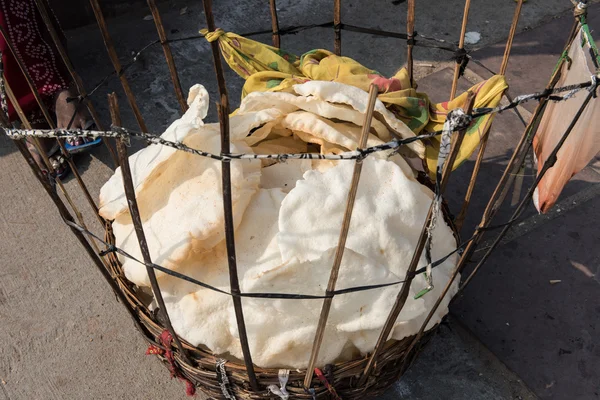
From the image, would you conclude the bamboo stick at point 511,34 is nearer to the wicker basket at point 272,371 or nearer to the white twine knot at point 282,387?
the wicker basket at point 272,371

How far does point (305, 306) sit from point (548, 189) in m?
0.55

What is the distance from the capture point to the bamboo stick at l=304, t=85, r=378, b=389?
2.16 ft

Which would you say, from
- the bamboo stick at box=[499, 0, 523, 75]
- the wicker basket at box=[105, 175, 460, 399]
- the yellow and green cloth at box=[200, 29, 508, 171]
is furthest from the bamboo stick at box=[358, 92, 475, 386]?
the bamboo stick at box=[499, 0, 523, 75]

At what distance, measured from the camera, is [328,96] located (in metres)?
1.03

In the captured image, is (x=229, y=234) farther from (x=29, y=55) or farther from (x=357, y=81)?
(x=29, y=55)

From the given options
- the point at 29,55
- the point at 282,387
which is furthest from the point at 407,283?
the point at 29,55

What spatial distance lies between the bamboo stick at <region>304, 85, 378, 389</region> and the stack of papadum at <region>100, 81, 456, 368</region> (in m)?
0.05

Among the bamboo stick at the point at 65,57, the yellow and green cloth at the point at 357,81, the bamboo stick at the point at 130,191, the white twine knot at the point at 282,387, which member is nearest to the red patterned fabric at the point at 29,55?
the bamboo stick at the point at 65,57

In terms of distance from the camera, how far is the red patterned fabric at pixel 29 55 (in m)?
1.57

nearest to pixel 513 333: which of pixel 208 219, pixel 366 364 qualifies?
pixel 366 364

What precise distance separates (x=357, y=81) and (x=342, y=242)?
1.67 ft

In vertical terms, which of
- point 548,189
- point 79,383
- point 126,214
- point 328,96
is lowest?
point 79,383

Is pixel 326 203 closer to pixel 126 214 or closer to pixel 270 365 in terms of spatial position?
pixel 270 365

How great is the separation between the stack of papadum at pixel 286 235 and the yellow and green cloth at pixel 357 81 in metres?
0.10
